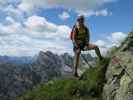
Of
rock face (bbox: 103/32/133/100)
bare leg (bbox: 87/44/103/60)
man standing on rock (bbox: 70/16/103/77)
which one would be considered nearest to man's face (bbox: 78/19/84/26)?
man standing on rock (bbox: 70/16/103/77)

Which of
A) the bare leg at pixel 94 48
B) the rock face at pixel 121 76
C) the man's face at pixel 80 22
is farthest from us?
the bare leg at pixel 94 48

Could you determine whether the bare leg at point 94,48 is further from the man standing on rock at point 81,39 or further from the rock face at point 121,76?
the rock face at point 121,76

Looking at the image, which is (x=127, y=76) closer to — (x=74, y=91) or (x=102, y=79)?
(x=102, y=79)

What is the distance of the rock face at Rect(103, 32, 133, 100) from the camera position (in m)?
18.6

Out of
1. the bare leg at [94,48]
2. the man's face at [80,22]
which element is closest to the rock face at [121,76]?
the bare leg at [94,48]

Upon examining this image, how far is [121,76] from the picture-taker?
1991 centimetres

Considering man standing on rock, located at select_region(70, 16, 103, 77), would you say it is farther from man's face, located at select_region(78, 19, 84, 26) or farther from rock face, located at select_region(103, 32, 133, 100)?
rock face, located at select_region(103, 32, 133, 100)

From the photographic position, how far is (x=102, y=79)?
2159 cm

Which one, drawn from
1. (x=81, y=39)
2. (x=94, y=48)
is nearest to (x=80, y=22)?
(x=81, y=39)

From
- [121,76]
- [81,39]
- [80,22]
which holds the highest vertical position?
[80,22]

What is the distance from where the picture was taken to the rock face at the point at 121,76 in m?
18.6

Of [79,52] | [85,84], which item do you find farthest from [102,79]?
[79,52]

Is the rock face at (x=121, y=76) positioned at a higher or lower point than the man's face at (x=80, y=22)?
lower

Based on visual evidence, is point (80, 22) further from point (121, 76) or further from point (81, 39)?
point (121, 76)
